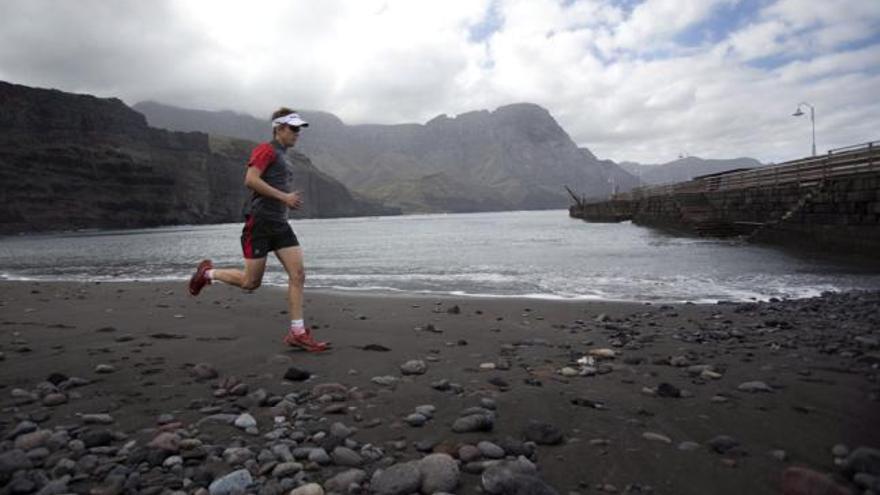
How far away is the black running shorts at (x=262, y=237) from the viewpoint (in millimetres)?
6121

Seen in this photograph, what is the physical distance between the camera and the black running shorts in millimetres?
6121

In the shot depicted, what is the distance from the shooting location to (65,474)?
2.96 metres

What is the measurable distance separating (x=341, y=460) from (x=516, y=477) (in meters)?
1.05

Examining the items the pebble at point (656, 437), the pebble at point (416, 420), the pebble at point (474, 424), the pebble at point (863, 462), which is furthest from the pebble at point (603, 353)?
the pebble at point (863, 462)

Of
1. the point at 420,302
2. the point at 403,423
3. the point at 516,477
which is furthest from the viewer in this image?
the point at 420,302

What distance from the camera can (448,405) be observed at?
13.5ft

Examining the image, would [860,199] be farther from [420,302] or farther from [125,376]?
[125,376]

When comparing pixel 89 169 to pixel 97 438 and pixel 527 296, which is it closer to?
pixel 527 296

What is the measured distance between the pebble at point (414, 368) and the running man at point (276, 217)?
136 centimetres

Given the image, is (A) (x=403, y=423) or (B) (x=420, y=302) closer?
(A) (x=403, y=423)

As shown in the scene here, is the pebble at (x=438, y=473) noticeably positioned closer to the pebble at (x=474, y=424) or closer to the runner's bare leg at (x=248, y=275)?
the pebble at (x=474, y=424)

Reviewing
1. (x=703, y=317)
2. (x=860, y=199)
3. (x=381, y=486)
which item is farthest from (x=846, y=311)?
(x=860, y=199)

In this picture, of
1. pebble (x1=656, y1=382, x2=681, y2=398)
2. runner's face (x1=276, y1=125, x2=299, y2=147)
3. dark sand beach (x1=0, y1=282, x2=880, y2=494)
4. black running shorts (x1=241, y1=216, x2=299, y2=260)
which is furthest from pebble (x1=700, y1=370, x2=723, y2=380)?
runner's face (x1=276, y1=125, x2=299, y2=147)

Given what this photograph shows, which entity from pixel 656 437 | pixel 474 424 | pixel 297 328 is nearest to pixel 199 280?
pixel 297 328
